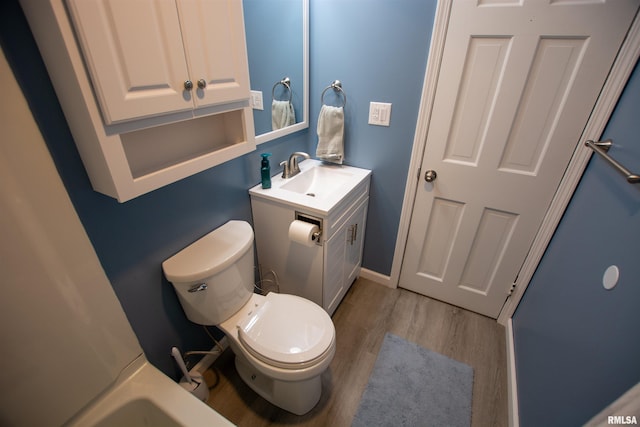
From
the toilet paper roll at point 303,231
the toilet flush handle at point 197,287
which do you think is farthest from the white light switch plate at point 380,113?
the toilet flush handle at point 197,287

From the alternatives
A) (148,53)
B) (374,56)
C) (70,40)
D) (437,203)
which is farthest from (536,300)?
(70,40)

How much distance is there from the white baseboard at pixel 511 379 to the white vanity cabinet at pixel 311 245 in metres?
0.99

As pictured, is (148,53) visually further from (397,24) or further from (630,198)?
(630,198)

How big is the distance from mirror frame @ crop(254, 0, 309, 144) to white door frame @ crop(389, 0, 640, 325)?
678 millimetres

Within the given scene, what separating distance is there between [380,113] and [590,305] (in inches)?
49.1

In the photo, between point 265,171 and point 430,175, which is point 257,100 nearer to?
point 265,171

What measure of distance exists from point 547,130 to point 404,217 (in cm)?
83

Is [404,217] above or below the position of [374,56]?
below

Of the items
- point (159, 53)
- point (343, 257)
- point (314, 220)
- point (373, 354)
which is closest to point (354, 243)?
point (343, 257)

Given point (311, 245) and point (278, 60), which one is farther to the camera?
point (278, 60)

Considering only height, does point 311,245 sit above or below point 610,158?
below

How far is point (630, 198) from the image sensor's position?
0.89 metres

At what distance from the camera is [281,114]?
164 cm
